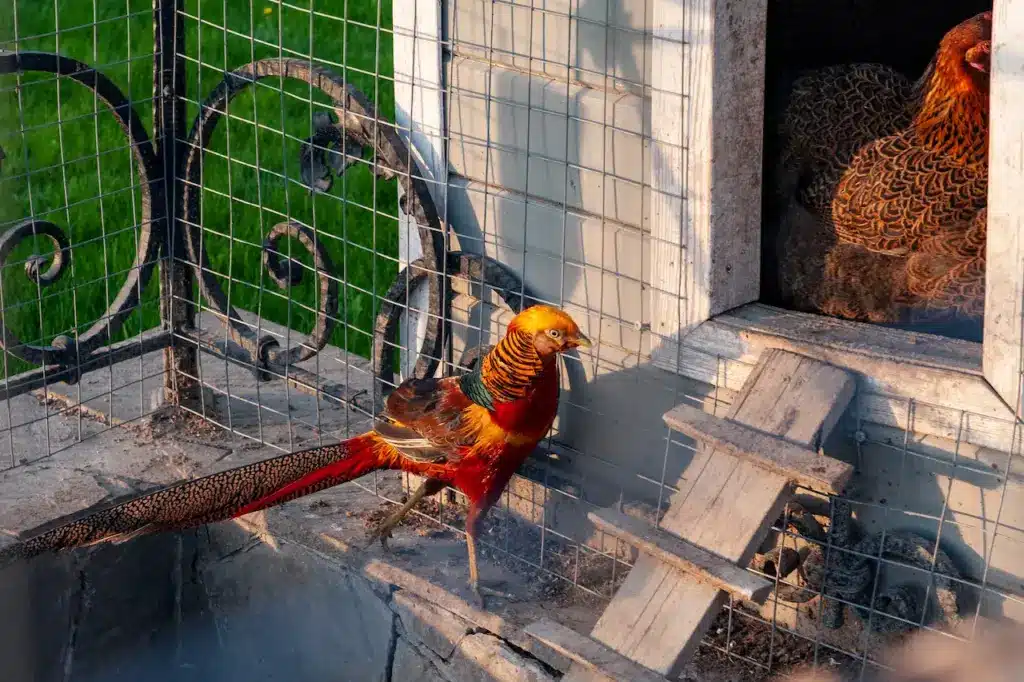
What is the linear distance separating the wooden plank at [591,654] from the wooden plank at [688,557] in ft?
0.80

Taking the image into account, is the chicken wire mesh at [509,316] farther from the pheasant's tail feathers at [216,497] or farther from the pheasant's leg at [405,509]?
the pheasant's tail feathers at [216,497]

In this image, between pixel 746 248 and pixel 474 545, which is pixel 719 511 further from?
pixel 474 545

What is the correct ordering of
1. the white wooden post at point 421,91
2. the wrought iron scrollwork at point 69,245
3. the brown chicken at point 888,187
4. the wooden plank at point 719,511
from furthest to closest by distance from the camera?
the wrought iron scrollwork at point 69,245 < the white wooden post at point 421,91 < the brown chicken at point 888,187 < the wooden plank at point 719,511

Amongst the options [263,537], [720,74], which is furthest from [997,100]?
[263,537]

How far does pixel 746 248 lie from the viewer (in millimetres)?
3328

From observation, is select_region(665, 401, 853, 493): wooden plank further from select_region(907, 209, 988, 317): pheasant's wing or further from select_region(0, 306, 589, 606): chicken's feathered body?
select_region(907, 209, 988, 317): pheasant's wing

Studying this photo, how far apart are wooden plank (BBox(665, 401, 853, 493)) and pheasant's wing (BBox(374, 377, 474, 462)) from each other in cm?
60

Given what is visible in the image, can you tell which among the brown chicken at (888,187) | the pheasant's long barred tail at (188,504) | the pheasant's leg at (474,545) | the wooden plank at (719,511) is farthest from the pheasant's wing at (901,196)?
the pheasant's long barred tail at (188,504)

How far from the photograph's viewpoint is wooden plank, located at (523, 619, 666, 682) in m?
2.94

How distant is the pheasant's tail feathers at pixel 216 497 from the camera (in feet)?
11.2

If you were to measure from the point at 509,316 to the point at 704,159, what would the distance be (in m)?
0.91

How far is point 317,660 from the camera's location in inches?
161

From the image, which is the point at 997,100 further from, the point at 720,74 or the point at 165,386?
the point at 165,386

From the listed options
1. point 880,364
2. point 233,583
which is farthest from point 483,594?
point 880,364
